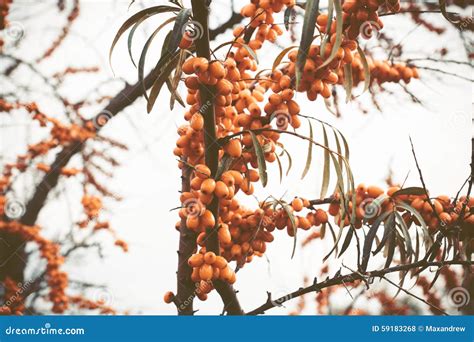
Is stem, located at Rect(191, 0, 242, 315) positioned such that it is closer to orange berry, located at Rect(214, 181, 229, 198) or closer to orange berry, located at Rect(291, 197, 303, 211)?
orange berry, located at Rect(214, 181, 229, 198)

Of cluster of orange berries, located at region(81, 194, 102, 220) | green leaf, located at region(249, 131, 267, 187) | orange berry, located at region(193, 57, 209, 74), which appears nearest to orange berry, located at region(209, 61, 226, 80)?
orange berry, located at region(193, 57, 209, 74)

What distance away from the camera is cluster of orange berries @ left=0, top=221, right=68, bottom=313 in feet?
5.87

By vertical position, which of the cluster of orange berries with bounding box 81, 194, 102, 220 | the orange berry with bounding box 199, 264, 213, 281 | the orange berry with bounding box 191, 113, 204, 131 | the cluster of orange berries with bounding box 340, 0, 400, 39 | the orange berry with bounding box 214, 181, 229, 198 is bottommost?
the orange berry with bounding box 199, 264, 213, 281

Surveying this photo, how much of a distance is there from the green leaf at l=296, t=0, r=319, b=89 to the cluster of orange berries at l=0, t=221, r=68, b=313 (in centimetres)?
137

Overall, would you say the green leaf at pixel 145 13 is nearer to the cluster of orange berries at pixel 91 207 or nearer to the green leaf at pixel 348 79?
the green leaf at pixel 348 79

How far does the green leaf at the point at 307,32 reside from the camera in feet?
2.73

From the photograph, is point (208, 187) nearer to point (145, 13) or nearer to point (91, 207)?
point (145, 13)

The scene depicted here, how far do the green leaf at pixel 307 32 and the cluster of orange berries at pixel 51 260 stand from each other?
1.37 metres

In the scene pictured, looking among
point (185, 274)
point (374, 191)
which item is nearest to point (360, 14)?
point (374, 191)

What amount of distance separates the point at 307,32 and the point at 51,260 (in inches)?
55.9

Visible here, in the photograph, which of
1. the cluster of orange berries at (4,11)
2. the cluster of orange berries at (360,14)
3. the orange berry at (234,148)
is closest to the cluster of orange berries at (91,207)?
Result: the cluster of orange berries at (4,11)

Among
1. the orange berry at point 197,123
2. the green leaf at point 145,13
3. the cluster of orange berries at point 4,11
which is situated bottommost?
the orange berry at point 197,123
